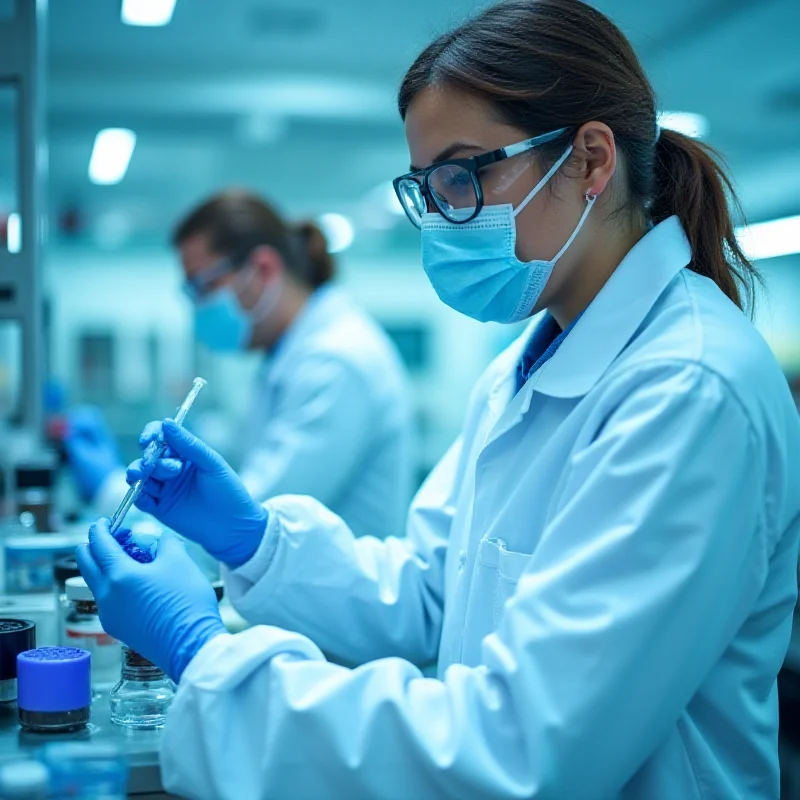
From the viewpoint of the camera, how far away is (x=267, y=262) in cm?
262

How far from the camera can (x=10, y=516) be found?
209 centimetres

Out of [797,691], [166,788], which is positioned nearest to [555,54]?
[166,788]

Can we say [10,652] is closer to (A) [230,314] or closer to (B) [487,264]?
(B) [487,264]

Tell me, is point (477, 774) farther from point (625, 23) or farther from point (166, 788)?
point (625, 23)

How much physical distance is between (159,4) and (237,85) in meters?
0.96

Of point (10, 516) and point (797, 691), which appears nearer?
point (10, 516)

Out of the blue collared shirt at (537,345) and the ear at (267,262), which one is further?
the ear at (267,262)

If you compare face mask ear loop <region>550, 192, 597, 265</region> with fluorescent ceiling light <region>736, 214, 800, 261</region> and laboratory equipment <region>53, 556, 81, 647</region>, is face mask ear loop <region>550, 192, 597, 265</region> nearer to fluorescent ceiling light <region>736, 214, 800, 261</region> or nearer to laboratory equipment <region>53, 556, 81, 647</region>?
laboratory equipment <region>53, 556, 81, 647</region>

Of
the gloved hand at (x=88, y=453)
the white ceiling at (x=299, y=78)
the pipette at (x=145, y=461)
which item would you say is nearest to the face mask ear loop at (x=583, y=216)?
the pipette at (x=145, y=461)

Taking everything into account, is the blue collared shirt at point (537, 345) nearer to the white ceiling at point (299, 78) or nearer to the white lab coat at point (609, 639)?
the white lab coat at point (609, 639)

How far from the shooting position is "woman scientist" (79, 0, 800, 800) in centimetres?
84

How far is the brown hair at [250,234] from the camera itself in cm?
262

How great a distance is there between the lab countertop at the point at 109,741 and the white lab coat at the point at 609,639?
1.9 inches

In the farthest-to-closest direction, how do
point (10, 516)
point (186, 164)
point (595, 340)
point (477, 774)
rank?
point (186, 164) < point (10, 516) < point (595, 340) < point (477, 774)
